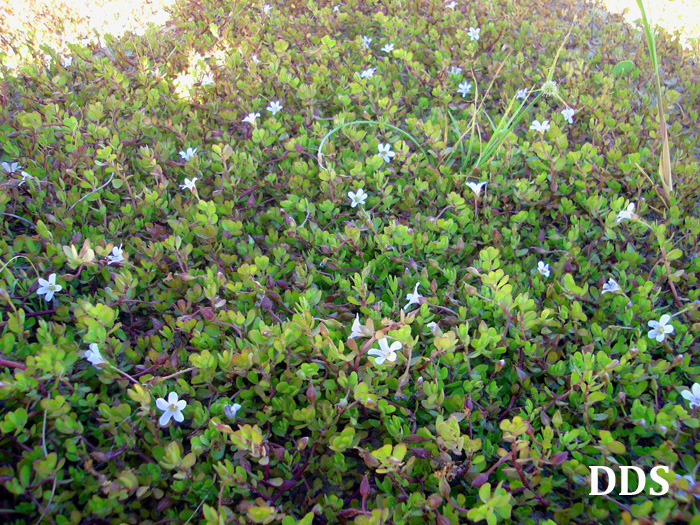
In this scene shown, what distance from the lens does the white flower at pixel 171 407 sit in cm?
166

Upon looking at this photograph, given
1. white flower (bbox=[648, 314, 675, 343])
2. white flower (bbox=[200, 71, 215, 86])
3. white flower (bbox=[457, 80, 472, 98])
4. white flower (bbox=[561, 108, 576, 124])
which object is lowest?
white flower (bbox=[200, 71, 215, 86])

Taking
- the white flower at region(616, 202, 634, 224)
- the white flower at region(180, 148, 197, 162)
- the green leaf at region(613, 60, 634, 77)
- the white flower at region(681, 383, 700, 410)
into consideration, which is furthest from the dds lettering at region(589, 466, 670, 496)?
the green leaf at region(613, 60, 634, 77)

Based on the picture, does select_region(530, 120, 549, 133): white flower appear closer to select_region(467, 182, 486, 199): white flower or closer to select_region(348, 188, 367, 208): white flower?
select_region(467, 182, 486, 199): white flower

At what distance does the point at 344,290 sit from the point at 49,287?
1.25 m

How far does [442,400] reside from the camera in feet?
5.73

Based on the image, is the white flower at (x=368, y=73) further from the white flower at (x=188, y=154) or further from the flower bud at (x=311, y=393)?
the flower bud at (x=311, y=393)

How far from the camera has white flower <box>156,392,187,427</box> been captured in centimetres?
166

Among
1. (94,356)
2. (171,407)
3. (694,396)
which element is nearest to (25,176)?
(94,356)

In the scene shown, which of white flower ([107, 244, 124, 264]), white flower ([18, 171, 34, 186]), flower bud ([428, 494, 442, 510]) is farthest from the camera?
white flower ([18, 171, 34, 186])

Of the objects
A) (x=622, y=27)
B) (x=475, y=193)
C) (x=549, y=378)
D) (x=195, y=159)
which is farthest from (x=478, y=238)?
(x=622, y=27)

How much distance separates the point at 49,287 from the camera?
201cm

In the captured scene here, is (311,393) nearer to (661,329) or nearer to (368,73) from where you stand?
(661,329)

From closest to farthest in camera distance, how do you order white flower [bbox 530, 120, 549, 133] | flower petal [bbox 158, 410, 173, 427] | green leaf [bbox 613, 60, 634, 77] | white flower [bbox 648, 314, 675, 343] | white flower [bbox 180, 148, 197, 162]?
flower petal [bbox 158, 410, 173, 427] < white flower [bbox 648, 314, 675, 343] < white flower [bbox 180, 148, 197, 162] < white flower [bbox 530, 120, 549, 133] < green leaf [bbox 613, 60, 634, 77]

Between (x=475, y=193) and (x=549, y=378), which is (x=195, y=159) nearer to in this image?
(x=475, y=193)
